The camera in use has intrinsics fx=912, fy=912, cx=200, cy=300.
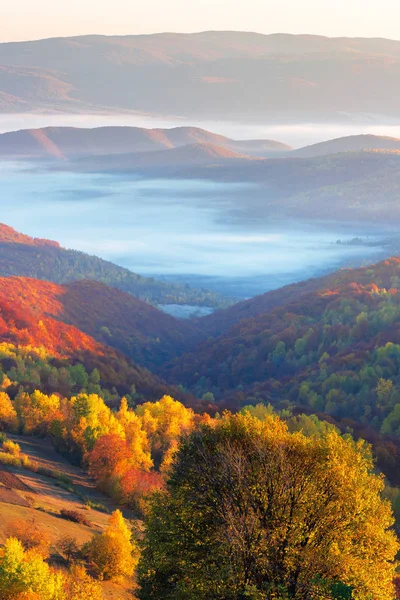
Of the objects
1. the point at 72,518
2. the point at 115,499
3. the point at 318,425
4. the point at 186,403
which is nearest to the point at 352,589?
the point at 72,518

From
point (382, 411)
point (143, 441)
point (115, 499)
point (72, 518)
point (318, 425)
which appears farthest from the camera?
point (382, 411)

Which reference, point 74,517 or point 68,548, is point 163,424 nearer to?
point 74,517

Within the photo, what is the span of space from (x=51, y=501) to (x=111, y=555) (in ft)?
60.5

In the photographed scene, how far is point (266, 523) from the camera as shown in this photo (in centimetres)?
3619

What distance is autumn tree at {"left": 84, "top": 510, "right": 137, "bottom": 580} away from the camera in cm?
4888

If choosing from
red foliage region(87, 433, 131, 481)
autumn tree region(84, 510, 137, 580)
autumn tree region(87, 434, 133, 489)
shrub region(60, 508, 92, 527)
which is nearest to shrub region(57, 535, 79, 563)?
autumn tree region(84, 510, 137, 580)

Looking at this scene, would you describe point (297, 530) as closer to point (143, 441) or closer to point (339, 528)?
point (339, 528)

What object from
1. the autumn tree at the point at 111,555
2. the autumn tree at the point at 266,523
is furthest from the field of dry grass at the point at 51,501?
the autumn tree at the point at 266,523

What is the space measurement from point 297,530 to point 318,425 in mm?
77203

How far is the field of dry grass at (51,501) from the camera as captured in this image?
52.5 m

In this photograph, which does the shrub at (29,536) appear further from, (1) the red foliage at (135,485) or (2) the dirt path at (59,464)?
(1) the red foliage at (135,485)

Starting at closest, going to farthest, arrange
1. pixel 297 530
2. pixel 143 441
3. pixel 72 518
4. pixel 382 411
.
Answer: pixel 297 530 < pixel 72 518 < pixel 143 441 < pixel 382 411

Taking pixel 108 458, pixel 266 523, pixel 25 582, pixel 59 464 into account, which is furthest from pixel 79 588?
pixel 59 464

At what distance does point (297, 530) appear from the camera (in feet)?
116
